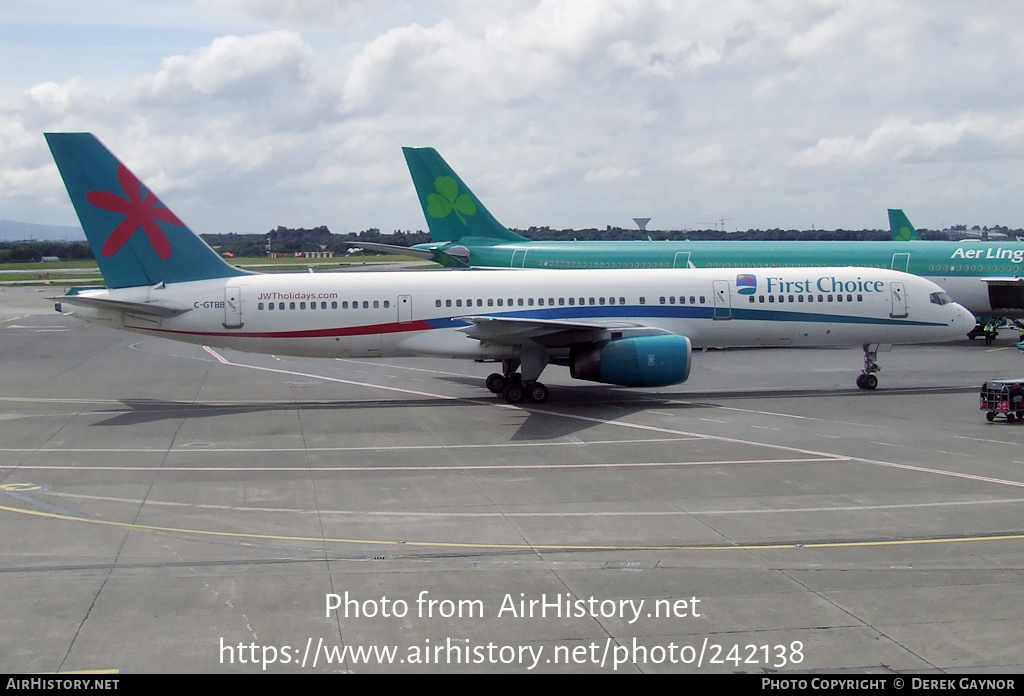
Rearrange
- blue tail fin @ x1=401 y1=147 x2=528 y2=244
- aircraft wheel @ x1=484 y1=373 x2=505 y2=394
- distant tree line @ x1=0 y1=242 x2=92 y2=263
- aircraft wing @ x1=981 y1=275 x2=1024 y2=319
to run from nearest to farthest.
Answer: aircraft wheel @ x1=484 y1=373 x2=505 y2=394 → aircraft wing @ x1=981 y1=275 x2=1024 y2=319 → blue tail fin @ x1=401 y1=147 x2=528 y2=244 → distant tree line @ x1=0 y1=242 x2=92 y2=263

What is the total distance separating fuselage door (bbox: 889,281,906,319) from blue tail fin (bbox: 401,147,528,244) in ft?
68.7

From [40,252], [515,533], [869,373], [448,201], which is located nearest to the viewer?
[515,533]

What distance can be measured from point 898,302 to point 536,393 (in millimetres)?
11986

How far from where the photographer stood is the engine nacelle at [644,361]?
89.2 ft

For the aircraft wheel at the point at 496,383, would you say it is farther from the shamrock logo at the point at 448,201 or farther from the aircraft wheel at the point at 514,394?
the shamrock logo at the point at 448,201

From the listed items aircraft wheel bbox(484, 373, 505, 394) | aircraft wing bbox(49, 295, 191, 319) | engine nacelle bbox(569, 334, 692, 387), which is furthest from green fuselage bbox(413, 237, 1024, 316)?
aircraft wing bbox(49, 295, 191, 319)

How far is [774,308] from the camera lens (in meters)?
30.3

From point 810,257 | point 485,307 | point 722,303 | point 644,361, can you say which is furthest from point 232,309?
point 810,257

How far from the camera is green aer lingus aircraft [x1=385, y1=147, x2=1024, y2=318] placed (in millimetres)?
43812

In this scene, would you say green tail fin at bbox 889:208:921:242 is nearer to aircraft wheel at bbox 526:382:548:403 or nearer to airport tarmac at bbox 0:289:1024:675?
airport tarmac at bbox 0:289:1024:675

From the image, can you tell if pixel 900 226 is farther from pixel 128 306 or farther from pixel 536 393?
pixel 128 306

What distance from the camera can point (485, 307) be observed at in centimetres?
2981

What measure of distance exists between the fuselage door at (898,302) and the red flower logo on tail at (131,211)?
22.3m

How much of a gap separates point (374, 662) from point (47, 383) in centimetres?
2799
